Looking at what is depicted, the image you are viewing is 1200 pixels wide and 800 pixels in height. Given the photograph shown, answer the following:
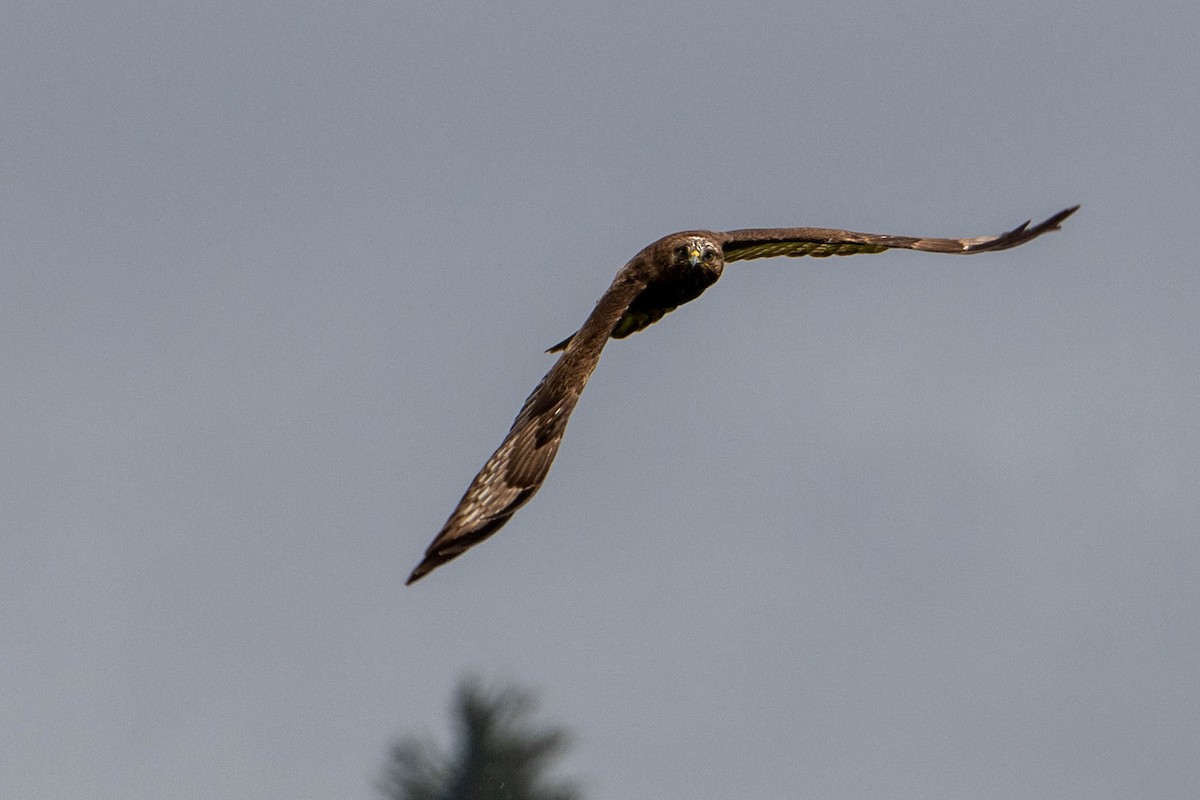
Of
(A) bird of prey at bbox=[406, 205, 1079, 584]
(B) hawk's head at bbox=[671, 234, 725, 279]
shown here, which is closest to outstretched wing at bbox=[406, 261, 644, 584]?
(A) bird of prey at bbox=[406, 205, 1079, 584]

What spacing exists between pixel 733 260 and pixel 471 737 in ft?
49.8

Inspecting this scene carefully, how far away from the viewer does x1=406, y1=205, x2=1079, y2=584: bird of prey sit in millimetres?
15484

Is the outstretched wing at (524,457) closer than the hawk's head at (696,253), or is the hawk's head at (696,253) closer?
the outstretched wing at (524,457)

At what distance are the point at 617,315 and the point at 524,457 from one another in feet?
10.7

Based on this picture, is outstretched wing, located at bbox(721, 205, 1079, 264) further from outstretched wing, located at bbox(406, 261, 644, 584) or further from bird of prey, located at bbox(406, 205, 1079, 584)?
outstretched wing, located at bbox(406, 261, 644, 584)

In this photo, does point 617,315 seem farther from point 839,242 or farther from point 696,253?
point 839,242

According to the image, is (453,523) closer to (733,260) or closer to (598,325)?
(598,325)

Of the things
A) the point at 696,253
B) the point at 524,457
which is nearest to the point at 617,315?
the point at 696,253

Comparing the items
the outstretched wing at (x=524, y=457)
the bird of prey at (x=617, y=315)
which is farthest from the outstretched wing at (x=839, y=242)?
the outstretched wing at (x=524, y=457)

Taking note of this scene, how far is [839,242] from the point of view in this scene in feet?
74.8

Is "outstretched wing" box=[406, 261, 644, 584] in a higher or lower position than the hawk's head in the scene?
lower

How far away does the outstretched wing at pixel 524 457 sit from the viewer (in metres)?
15.1

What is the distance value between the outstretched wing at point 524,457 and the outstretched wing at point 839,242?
3.35 m

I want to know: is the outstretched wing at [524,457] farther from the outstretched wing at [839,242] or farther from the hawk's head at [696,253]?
the outstretched wing at [839,242]
